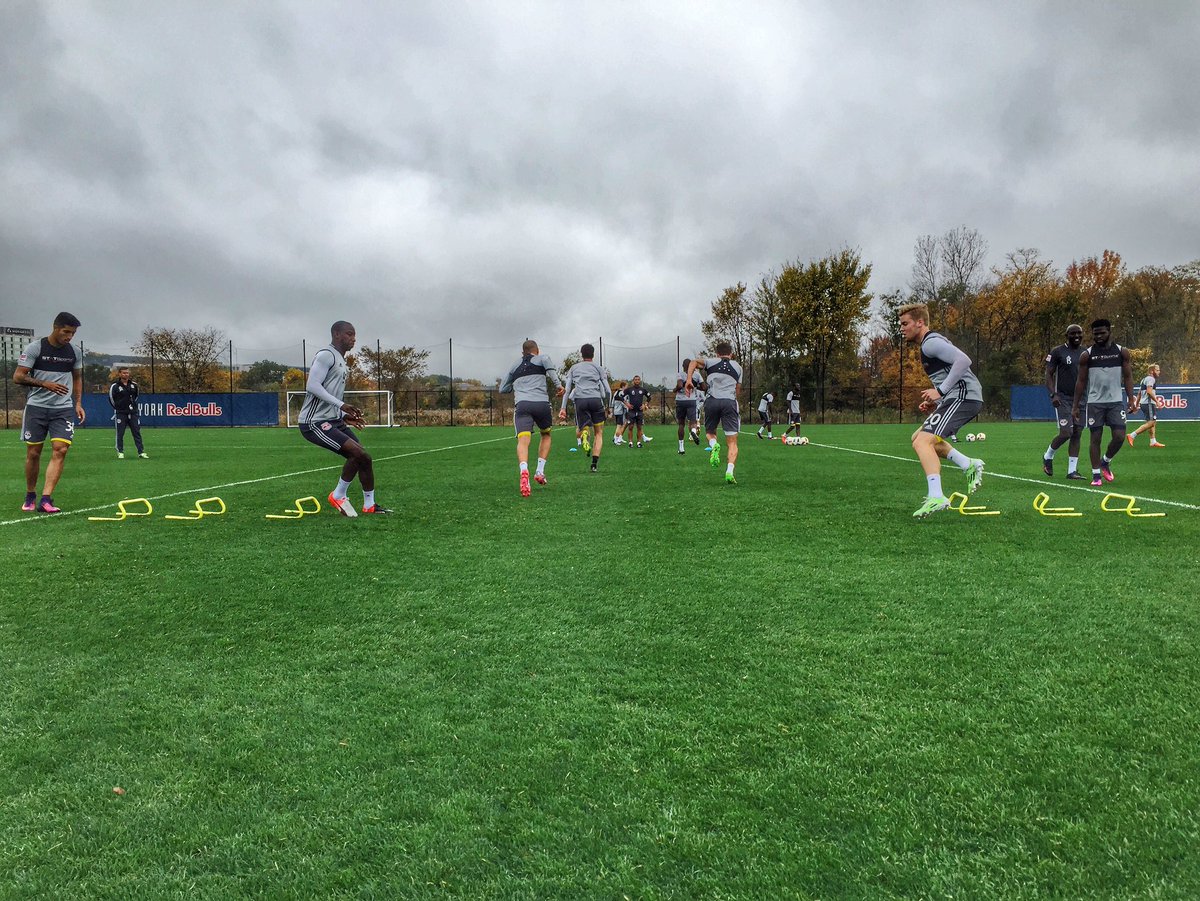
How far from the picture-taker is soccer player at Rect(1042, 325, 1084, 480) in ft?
33.4

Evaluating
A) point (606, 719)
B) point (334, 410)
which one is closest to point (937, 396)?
point (606, 719)

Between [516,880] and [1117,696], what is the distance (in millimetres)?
2406

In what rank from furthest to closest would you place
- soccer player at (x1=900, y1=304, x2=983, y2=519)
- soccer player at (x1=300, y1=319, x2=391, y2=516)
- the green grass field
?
soccer player at (x1=300, y1=319, x2=391, y2=516)
soccer player at (x1=900, y1=304, x2=983, y2=519)
the green grass field

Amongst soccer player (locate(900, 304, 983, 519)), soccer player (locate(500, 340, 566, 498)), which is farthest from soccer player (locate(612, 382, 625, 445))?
soccer player (locate(900, 304, 983, 519))

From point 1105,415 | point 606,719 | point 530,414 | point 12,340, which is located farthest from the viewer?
point 12,340

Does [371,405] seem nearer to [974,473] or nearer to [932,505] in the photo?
[974,473]

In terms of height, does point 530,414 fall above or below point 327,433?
above

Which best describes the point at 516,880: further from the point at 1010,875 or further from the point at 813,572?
the point at 813,572

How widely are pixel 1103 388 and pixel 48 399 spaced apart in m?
12.9

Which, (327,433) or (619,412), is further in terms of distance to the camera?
(619,412)

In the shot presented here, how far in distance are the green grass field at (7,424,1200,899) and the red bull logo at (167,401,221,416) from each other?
38458mm

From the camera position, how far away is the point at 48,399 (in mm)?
7848

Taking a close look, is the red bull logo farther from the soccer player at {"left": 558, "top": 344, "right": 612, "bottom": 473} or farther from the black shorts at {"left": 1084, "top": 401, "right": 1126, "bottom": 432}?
the black shorts at {"left": 1084, "top": 401, "right": 1126, "bottom": 432}

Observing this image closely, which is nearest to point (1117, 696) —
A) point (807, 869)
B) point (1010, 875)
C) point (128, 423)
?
point (1010, 875)
